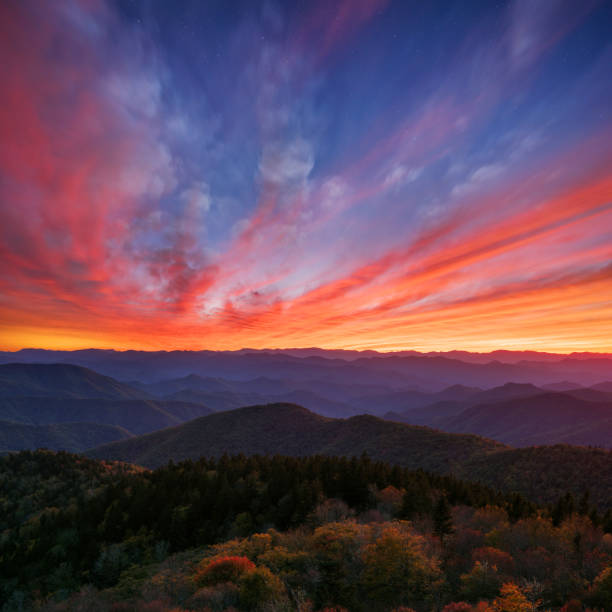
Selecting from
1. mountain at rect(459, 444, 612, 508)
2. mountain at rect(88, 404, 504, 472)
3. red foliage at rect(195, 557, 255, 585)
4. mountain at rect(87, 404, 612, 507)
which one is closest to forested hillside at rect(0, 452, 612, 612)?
red foliage at rect(195, 557, 255, 585)

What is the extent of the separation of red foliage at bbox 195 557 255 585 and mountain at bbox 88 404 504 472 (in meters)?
96.2

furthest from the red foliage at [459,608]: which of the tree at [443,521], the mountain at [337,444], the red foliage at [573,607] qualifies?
the mountain at [337,444]

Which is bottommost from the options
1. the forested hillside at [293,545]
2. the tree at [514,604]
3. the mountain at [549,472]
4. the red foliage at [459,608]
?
the mountain at [549,472]

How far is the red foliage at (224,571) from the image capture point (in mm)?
21297

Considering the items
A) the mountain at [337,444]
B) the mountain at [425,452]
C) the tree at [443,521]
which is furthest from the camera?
the mountain at [337,444]

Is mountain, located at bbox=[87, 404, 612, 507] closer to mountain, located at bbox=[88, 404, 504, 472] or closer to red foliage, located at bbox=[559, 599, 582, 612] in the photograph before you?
mountain, located at bbox=[88, 404, 504, 472]

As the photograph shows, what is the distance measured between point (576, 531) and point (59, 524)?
7878 centimetres

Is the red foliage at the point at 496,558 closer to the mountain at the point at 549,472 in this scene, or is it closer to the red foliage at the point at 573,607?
the red foliage at the point at 573,607

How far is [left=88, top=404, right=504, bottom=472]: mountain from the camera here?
368 ft

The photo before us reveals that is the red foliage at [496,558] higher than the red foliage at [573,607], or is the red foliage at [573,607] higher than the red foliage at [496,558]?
the red foliage at [573,607]

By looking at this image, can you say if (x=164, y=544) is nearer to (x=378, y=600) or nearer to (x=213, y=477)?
(x=213, y=477)

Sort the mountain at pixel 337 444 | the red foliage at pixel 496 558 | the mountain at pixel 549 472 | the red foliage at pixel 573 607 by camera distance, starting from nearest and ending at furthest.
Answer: the red foliage at pixel 573 607, the red foliage at pixel 496 558, the mountain at pixel 549 472, the mountain at pixel 337 444

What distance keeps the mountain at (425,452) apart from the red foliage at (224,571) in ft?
266

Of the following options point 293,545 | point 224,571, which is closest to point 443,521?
point 293,545
